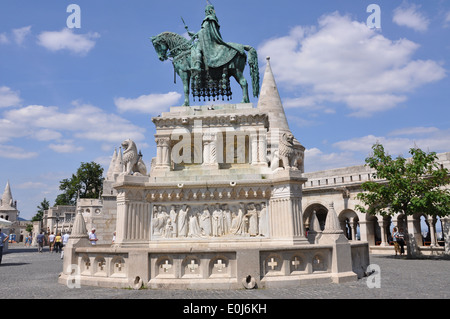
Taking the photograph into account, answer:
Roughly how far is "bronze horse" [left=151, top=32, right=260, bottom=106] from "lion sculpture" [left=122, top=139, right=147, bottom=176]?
2652mm

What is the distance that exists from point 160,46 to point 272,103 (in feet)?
66.2

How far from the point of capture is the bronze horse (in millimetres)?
13039

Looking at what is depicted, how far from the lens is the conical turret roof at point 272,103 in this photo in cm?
3198

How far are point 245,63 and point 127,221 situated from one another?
670 cm

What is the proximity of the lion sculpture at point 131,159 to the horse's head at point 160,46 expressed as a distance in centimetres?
403

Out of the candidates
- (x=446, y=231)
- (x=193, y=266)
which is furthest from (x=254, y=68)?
(x=446, y=231)

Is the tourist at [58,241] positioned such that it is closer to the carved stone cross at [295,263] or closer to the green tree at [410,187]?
the green tree at [410,187]

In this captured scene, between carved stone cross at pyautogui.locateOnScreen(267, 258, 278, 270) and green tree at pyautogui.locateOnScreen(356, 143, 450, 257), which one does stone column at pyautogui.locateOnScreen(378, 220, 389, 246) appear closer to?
green tree at pyautogui.locateOnScreen(356, 143, 450, 257)

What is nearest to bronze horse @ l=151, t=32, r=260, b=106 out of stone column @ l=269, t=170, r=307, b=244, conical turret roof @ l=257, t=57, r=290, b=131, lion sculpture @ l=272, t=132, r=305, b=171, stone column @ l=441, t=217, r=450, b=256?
lion sculpture @ l=272, t=132, r=305, b=171

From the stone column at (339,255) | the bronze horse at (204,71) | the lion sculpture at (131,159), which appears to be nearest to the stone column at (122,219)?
the lion sculpture at (131,159)

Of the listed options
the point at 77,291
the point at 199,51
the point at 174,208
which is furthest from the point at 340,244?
the point at 199,51
